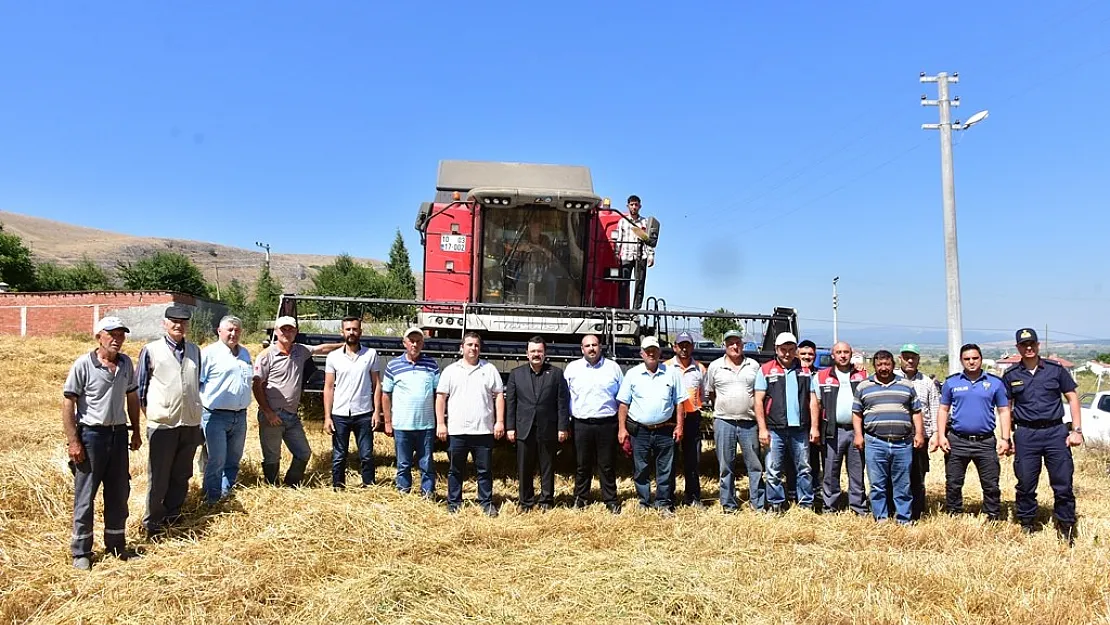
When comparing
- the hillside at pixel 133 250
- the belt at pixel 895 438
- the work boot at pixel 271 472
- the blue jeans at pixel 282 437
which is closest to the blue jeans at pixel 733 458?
the belt at pixel 895 438

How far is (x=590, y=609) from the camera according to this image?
3719 mm

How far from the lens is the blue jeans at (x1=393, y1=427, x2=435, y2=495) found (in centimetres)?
585

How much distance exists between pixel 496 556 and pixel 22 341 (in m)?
18.9

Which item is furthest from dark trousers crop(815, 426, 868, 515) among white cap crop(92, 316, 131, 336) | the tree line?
the tree line

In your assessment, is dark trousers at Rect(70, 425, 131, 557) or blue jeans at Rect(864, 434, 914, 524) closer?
dark trousers at Rect(70, 425, 131, 557)

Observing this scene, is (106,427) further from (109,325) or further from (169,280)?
(169,280)

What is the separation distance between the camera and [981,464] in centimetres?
554

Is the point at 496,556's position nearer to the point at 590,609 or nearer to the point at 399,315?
the point at 590,609

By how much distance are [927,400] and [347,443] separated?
4.64 m

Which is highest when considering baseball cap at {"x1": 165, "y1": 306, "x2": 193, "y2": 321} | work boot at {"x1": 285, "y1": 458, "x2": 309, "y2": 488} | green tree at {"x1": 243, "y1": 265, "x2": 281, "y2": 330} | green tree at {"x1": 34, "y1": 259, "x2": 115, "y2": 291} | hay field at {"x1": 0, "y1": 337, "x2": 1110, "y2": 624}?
green tree at {"x1": 34, "y1": 259, "x2": 115, "y2": 291}

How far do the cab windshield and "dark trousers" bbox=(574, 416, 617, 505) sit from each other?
2.90 m

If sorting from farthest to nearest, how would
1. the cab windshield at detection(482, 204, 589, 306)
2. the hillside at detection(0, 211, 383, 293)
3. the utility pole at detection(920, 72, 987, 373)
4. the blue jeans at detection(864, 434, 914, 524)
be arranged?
1. the hillside at detection(0, 211, 383, 293)
2. the utility pole at detection(920, 72, 987, 373)
3. the cab windshield at detection(482, 204, 589, 306)
4. the blue jeans at detection(864, 434, 914, 524)

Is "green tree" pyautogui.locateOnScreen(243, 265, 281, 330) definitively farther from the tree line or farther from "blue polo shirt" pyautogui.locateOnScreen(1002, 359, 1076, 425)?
"blue polo shirt" pyautogui.locateOnScreen(1002, 359, 1076, 425)

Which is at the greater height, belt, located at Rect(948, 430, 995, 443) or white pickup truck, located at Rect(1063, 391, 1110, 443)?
belt, located at Rect(948, 430, 995, 443)
